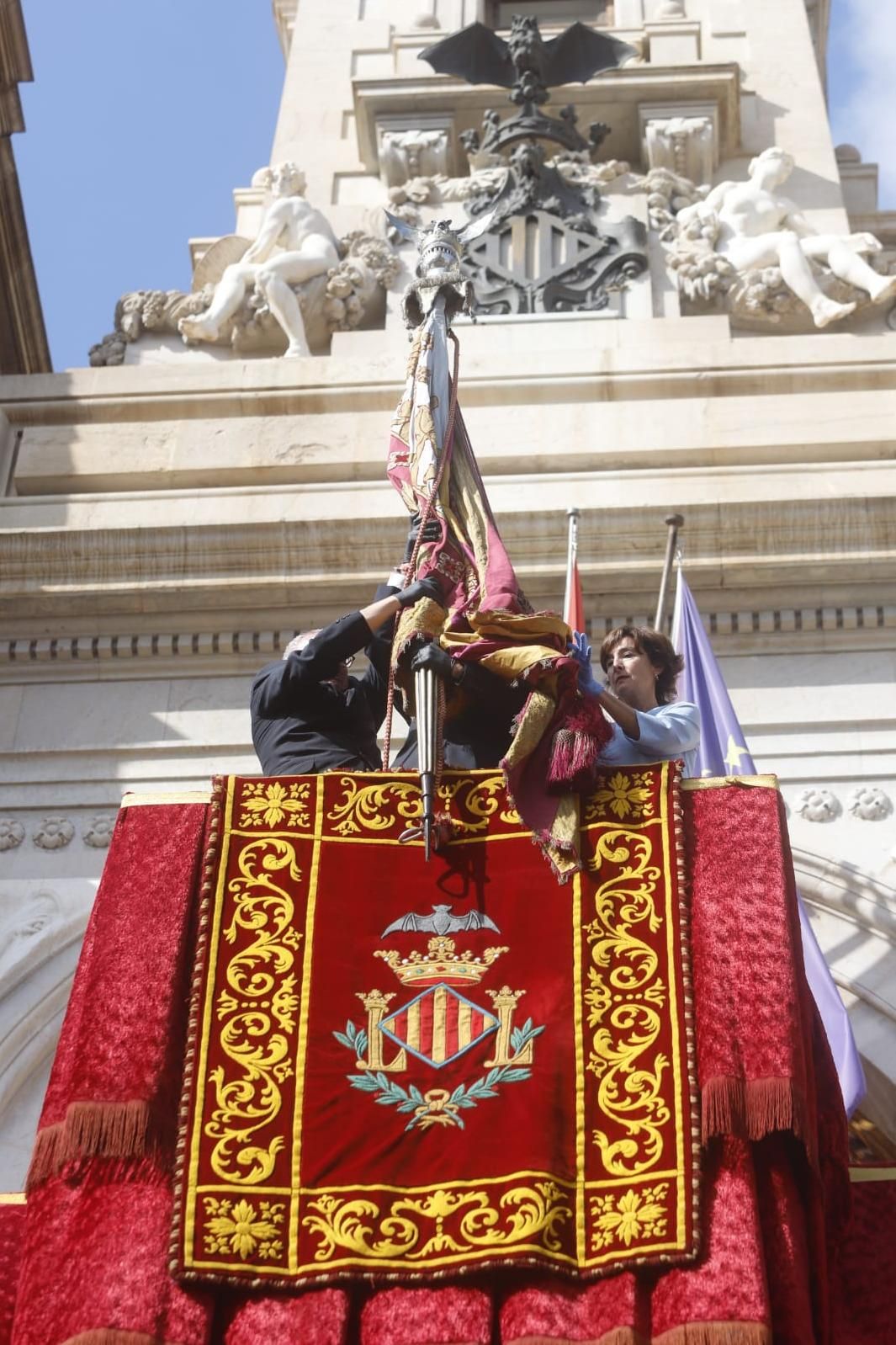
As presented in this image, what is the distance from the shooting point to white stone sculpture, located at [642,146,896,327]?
34.9 ft

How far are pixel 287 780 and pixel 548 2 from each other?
1008 cm

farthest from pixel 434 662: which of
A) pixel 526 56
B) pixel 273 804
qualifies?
pixel 526 56

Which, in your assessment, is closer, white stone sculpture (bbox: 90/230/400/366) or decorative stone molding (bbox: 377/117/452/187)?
white stone sculpture (bbox: 90/230/400/366)

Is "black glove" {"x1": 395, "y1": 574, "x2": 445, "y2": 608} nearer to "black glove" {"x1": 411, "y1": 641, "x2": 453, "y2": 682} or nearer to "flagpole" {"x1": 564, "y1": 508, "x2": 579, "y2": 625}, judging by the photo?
"black glove" {"x1": 411, "y1": 641, "x2": 453, "y2": 682}

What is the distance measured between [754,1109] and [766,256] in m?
6.74

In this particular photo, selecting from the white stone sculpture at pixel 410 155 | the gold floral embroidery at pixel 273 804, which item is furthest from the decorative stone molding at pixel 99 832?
the white stone sculpture at pixel 410 155

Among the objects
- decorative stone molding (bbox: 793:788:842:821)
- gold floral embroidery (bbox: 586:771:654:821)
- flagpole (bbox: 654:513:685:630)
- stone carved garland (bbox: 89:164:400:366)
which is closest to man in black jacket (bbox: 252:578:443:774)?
gold floral embroidery (bbox: 586:771:654:821)

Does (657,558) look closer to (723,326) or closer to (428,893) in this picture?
(723,326)

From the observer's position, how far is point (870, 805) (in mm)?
8391

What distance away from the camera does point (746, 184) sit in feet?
37.3

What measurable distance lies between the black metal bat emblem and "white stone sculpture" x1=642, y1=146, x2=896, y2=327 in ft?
19.2

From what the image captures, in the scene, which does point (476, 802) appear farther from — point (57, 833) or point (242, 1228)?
point (57, 833)

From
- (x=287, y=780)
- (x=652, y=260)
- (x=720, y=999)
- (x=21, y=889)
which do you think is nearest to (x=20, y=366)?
(x=652, y=260)

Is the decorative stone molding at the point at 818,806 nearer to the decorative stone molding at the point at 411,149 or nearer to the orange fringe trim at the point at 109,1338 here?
the orange fringe trim at the point at 109,1338
